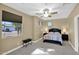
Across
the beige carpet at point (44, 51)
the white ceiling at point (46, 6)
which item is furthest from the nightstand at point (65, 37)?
the beige carpet at point (44, 51)

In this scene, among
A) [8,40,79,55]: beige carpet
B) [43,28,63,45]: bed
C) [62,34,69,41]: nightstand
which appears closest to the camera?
[8,40,79,55]: beige carpet

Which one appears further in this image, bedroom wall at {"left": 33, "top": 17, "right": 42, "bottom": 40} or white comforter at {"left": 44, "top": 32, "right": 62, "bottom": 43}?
bedroom wall at {"left": 33, "top": 17, "right": 42, "bottom": 40}

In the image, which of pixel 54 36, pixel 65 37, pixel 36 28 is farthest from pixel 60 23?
pixel 36 28

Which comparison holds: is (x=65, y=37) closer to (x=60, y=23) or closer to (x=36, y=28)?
(x=60, y=23)

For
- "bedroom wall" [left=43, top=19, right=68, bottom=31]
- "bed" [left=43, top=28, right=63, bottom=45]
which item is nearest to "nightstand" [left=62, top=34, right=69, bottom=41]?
"bed" [left=43, top=28, right=63, bottom=45]

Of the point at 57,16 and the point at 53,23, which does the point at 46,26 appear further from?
the point at 57,16

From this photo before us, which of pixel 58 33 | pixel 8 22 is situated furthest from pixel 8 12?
pixel 58 33

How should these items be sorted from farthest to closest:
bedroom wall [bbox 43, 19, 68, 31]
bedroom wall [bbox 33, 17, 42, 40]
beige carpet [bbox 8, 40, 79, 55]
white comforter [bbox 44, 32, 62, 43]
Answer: bedroom wall [bbox 33, 17, 42, 40], white comforter [bbox 44, 32, 62, 43], bedroom wall [bbox 43, 19, 68, 31], beige carpet [bbox 8, 40, 79, 55]

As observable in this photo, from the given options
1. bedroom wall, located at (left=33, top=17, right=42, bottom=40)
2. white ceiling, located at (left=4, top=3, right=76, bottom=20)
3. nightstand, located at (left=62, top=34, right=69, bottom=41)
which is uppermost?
white ceiling, located at (left=4, top=3, right=76, bottom=20)

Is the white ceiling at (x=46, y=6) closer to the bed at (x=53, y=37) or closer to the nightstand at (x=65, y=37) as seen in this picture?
the bed at (x=53, y=37)

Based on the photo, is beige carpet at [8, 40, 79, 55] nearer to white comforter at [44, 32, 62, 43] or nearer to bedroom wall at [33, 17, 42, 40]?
white comforter at [44, 32, 62, 43]

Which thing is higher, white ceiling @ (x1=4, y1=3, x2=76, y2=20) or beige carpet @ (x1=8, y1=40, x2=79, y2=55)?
white ceiling @ (x1=4, y1=3, x2=76, y2=20)

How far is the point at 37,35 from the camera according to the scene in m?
5.94

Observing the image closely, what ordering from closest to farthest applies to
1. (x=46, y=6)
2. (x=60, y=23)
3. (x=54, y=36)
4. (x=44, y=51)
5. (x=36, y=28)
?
1. (x=46, y=6)
2. (x=44, y=51)
3. (x=60, y=23)
4. (x=54, y=36)
5. (x=36, y=28)
